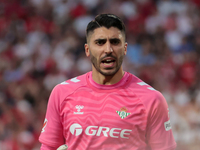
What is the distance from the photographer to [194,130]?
6207 millimetres

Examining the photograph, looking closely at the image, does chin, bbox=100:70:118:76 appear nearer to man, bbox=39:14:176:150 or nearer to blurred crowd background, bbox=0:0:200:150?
man, bbox=39:14:176:150

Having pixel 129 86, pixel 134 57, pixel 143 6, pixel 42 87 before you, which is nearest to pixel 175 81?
pixel 134 57

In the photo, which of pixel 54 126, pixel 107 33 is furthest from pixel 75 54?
pixel 107 33

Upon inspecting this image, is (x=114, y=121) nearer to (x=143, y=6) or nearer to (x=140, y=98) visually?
(x=140, y=98)

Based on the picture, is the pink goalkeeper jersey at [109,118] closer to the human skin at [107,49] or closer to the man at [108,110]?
the man at [108,110]

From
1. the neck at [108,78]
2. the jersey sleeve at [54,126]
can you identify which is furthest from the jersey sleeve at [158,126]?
the jersey sleeve at [54,126]

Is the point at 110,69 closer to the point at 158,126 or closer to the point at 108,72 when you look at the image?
the point at 108,72

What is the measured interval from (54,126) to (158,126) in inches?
33.8

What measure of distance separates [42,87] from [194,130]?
318 centimetres

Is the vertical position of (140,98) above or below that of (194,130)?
above

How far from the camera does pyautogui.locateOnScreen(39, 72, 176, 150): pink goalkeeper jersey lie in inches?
98.1

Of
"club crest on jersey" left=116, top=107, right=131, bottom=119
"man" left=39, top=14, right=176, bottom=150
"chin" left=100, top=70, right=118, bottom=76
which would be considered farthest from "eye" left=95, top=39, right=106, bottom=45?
"club crest on jersey" left=116, top=107, right=131, bottom=119

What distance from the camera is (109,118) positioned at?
2.52 metres

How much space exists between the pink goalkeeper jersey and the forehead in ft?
1.29
